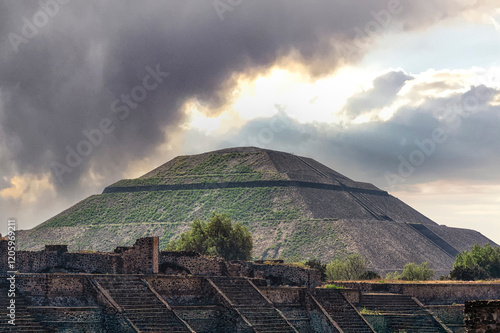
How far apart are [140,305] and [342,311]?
14.2 metres

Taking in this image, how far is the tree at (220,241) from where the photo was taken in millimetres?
87750

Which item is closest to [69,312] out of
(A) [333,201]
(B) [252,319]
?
(B) [252,319]

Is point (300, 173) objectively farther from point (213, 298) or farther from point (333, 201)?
point (213, 298)

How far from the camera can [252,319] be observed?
44.3 metres

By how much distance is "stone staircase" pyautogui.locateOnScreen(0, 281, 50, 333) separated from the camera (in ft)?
115

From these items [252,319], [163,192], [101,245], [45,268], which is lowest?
[252,319]

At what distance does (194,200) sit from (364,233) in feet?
110

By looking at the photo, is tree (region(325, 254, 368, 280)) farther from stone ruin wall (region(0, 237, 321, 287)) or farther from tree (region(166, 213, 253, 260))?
stone ruin wall (region(0, 237, 321, 287))

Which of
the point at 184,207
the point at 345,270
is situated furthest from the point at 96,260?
the point at 184,207

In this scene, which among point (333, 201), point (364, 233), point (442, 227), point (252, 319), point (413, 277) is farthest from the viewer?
point (442, 227)

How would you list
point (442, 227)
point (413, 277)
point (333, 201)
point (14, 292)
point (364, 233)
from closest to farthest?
point (14, 292)
point (413, 277)
point (364, 233)
point (333, 201)
point (442, 227)

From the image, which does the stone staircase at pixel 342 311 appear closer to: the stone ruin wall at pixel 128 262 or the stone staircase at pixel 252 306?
the stone staircase at pixel 252 306

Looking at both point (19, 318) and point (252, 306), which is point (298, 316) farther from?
point (19, 318)

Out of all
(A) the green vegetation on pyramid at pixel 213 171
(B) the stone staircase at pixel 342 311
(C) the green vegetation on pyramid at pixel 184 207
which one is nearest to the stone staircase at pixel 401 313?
(B) the stone staircase at pixel 342 311
